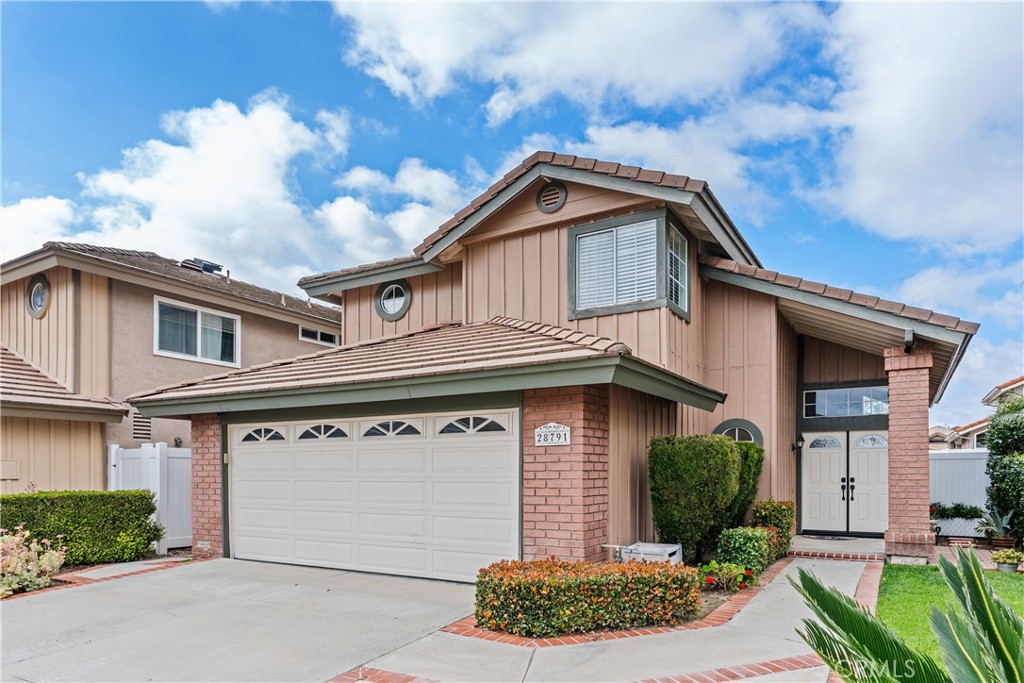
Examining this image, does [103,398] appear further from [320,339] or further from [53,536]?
[320,339]

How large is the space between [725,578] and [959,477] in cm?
932

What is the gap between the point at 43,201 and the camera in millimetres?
15852

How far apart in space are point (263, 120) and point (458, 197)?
40.4 ft

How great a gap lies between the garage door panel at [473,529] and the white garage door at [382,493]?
12 millimetres

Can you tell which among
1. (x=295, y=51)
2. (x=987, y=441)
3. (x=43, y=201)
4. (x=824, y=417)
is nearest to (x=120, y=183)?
(x=43, y=201)

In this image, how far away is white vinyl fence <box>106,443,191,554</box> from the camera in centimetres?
1162

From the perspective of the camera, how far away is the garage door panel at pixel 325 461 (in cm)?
920

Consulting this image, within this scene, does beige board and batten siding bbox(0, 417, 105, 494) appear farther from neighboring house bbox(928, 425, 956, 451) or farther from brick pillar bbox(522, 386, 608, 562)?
neighboring house bbox(928, 425, 956, 451)

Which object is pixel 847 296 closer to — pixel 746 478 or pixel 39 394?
pixel 746 478

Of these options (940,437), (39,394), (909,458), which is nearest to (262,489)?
(39,394)

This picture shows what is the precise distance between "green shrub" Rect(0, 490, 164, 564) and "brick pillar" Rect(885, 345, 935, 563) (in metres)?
11.6

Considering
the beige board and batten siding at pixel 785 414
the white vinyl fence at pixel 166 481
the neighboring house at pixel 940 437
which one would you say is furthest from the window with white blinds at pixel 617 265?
the neighboring house at pixel 940 437

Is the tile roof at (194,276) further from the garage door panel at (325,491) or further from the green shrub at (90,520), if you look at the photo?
→ the garage door panel at (325,491)

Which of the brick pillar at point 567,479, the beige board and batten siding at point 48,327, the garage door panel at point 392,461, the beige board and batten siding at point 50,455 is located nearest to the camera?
the brick pillar at point 567,479
